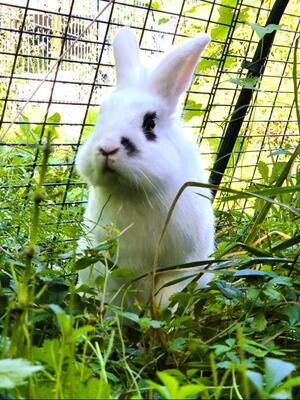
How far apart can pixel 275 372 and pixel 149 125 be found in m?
1.20

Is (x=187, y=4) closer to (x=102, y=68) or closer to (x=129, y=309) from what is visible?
(x=102, y=68)

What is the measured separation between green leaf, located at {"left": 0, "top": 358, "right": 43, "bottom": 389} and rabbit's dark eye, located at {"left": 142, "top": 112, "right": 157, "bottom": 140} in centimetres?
111

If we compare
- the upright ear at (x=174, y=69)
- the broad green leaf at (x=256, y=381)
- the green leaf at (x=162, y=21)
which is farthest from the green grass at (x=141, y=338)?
the green leaf at (x=162, y=21)

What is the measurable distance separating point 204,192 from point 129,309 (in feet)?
1.49

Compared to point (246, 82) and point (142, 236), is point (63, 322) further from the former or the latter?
point (246, 82)

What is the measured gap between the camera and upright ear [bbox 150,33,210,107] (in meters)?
1.76

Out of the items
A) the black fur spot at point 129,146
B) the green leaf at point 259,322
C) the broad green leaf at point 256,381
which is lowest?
the green leaf at point 259,322

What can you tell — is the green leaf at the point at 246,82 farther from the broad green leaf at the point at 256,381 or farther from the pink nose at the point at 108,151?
the broad green leaf at the point at 256,381

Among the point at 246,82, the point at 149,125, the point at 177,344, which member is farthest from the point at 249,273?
the point at 246,82

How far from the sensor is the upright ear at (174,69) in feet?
5.78

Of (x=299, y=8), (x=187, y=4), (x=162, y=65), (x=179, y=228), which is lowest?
(x=179, y=228)

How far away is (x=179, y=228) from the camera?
1671 mm

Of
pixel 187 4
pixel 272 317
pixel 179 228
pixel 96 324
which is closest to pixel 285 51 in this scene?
pixel 187 4

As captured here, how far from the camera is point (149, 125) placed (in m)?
1.69
